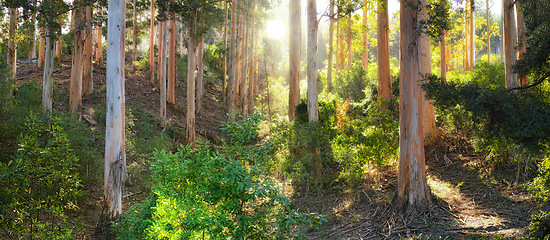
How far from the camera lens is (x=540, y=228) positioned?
15.9ft

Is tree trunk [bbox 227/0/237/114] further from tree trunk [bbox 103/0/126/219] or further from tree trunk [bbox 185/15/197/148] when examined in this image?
tree trunk [bbox 103/0/126/219]

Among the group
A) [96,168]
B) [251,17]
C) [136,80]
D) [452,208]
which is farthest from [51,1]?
[251,17]

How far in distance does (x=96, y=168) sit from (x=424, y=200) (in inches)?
309

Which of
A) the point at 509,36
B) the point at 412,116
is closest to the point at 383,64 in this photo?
the point at 509,36

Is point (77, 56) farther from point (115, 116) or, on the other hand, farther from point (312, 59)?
point (312, 59)

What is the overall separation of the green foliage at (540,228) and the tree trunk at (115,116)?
7462 mm

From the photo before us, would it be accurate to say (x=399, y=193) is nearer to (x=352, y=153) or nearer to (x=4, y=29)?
(x=352, y=153)

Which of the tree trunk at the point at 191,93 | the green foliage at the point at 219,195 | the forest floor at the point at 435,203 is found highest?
the tree trunk at the point at 191,93

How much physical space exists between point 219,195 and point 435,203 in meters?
4.89

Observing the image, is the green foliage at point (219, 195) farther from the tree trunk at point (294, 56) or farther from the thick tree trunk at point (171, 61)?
the thick tree trunk at point (171, 61)

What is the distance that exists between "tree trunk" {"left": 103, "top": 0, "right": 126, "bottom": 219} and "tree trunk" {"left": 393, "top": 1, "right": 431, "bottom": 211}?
609 cm

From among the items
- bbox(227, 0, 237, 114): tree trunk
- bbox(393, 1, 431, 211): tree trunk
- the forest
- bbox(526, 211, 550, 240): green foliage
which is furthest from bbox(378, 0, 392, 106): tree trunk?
bbox(526, 211, 550, 240): green foliage

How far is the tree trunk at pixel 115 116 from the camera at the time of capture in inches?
307

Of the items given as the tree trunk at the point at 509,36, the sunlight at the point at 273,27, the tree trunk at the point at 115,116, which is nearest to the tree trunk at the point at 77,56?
the tree trunk at the point at 115,116
